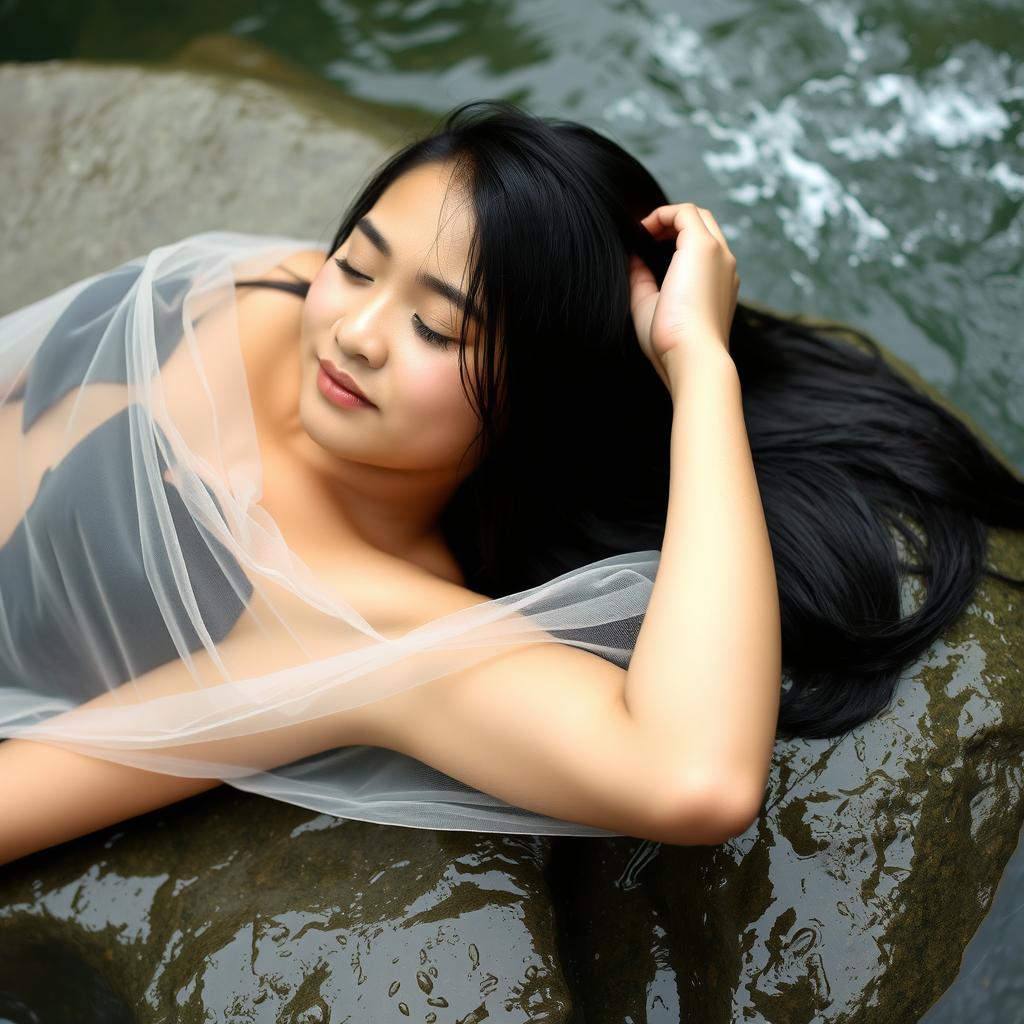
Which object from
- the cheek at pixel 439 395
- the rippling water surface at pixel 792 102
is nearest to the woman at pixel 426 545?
the cheek at pixel 439 395

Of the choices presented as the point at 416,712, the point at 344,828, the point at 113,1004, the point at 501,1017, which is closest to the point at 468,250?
the point at 416,712

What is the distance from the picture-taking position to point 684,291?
2.51 meters

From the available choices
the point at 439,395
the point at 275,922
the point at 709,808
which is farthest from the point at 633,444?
the point at 275,922

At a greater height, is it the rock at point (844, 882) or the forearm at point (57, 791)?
the forearm at point (57, 791)

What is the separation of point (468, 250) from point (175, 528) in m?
0.86

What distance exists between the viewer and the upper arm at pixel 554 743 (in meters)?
2.03

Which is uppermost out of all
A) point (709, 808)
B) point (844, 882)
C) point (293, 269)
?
point (293, 269)

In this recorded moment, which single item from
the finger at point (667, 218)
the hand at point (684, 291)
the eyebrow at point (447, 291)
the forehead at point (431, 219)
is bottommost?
the hand at point (684, 291)

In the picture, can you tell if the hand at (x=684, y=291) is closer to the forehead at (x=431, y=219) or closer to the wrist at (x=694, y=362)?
the wrist at (x=694, y=362)

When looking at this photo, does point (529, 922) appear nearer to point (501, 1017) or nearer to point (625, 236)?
point (501, 1017)

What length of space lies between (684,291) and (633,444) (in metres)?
0.50

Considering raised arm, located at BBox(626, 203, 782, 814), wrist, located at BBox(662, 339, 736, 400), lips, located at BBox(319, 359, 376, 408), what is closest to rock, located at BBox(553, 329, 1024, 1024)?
raised arm, located at BBox(626, 203, 782, 814)

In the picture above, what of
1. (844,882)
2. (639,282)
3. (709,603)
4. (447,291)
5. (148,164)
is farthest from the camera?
(148,164)

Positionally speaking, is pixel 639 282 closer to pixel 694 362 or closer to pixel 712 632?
pixel 694 362
